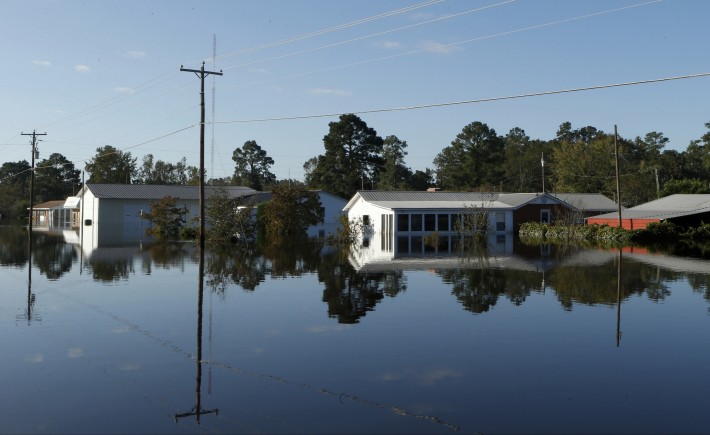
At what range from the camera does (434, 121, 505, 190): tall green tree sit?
9531cm

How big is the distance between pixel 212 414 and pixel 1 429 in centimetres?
226

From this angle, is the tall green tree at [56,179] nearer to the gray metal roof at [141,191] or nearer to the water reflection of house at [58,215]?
the water reflection of house at [58,215]

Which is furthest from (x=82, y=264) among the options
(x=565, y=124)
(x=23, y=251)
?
(x=565, y=124)

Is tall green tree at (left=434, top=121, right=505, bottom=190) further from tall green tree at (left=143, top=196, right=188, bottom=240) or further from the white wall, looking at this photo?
tall green tree at (left=143, top=196, right=188, bottom=240)

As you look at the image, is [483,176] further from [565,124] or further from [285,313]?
[285,313]

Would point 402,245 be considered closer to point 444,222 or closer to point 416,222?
point 416,222

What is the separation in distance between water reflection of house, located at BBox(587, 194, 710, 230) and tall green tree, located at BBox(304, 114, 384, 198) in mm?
41476

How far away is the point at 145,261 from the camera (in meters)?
28.3

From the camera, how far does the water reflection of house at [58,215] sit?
7654 cm

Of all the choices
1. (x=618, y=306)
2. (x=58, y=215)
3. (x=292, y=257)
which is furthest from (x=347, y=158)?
(x=618, y=306)

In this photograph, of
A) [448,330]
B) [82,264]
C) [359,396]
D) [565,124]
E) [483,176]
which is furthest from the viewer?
[565,124]

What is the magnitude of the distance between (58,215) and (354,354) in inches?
3177

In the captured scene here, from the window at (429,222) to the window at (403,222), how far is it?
162cm

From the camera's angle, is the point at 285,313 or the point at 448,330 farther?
the point at 285,313
